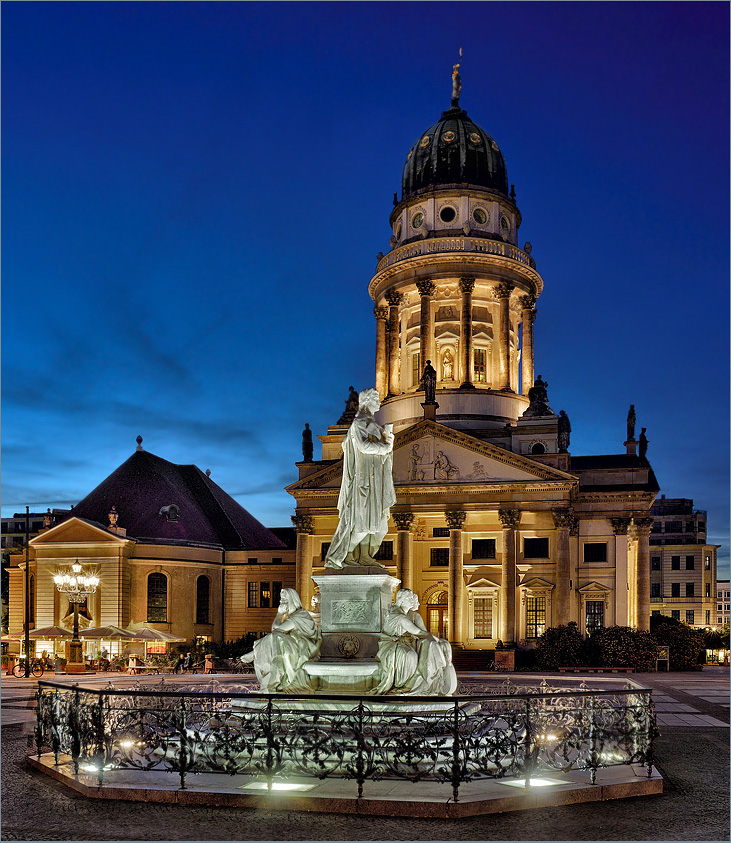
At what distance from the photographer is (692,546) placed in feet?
352

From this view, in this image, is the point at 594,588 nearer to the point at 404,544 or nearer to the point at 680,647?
the point at 680,647

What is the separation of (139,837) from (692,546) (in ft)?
344

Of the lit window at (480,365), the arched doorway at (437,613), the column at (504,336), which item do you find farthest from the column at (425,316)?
the arched doorway at (437,613)

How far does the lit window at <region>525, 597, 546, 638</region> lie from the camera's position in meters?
58.4

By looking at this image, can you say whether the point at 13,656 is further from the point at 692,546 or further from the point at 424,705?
the point at 692,546

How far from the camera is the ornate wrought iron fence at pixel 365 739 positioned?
11516mm

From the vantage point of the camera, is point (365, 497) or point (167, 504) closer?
point (365, 497)

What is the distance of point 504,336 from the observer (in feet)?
229

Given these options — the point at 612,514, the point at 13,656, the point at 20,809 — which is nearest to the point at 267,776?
the point at 20,809

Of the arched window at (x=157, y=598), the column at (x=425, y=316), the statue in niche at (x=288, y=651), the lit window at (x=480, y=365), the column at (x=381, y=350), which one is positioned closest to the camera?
the statue in niche at (x=288, y=651)

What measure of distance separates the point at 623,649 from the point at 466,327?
2750 cm

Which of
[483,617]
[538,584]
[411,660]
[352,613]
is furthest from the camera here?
[483,617]

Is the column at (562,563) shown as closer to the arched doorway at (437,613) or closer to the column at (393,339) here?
the arched doorway at (437,613)

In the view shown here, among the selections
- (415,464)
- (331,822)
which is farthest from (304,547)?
(331,822)
